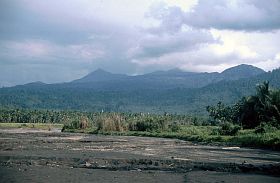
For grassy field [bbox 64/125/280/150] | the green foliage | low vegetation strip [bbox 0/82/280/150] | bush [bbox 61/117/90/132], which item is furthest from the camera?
bush [bbox 61/117/90/132]

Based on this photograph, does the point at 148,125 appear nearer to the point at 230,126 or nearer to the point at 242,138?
the point at 230,126

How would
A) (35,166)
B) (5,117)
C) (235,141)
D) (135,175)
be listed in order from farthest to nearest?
(5,117) → (235,141) → (35,166) → (135,175)

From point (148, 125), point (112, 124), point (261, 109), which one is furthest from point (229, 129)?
point (112, 124)

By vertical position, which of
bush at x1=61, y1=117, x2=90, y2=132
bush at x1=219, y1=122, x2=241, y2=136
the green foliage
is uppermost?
the green foliage

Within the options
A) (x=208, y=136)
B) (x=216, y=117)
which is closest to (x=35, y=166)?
(x=208, y=136)

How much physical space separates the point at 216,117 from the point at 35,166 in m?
103

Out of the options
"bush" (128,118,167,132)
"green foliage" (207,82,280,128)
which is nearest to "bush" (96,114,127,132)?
"bush" (128,118,167,132)

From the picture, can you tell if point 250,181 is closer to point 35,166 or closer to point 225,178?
point 225,178

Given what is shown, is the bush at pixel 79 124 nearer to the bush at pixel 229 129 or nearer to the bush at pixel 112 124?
the bush at pixel 112 124

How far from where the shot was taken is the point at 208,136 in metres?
71.8

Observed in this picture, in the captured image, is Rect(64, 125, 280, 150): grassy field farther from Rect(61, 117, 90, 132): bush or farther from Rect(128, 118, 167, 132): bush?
Rect(61, 117, 90, 132): bush

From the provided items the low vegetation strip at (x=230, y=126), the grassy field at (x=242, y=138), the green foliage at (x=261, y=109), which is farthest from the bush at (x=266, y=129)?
the green foliage at (x=261, y=109)

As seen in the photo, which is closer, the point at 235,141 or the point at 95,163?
the point at 95,163

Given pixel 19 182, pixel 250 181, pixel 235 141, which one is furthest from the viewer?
pixel 235 141
